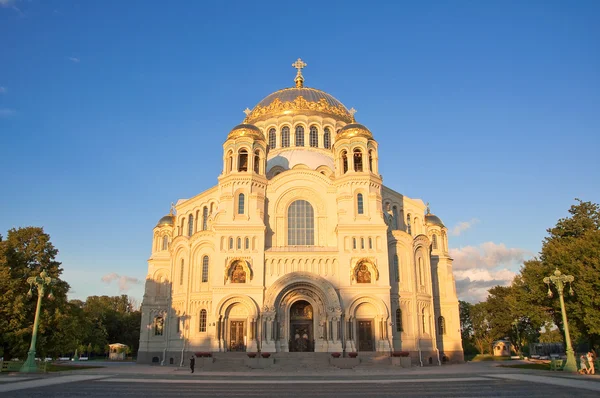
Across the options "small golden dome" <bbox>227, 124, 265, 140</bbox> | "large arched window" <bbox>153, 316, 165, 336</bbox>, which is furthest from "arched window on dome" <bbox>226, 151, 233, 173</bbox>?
"large arched window" <bbox>153, 316, 165, 336</bbox>

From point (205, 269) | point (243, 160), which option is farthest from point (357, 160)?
point (205, 269)

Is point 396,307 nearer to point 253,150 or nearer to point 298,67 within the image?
point 253,150

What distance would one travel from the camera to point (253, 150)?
135 ft

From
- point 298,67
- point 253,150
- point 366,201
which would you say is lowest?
point 366,201

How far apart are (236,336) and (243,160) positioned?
14541mm

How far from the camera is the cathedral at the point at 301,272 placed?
121ft

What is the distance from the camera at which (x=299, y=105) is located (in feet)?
171

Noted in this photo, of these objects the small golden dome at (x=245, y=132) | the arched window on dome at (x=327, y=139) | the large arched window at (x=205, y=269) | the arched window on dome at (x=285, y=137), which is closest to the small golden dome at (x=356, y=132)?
the small golden dome at (x=245, y=132)

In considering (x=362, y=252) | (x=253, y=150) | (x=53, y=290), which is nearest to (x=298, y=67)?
(x=253, y=150)

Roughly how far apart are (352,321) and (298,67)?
33708 mm

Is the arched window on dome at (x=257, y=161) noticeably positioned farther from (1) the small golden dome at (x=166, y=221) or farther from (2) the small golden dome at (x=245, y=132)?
(1) the small golden dome at (x=166, y=221)

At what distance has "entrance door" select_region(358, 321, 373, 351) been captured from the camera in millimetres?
36969

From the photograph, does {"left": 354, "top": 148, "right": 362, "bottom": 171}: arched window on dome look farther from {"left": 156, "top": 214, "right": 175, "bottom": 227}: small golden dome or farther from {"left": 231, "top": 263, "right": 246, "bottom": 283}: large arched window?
{"left": 156, "top": 214, "right": 175, "bottom": 227}: small golden dome

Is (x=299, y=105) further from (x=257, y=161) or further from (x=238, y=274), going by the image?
(x=238, y=274)
